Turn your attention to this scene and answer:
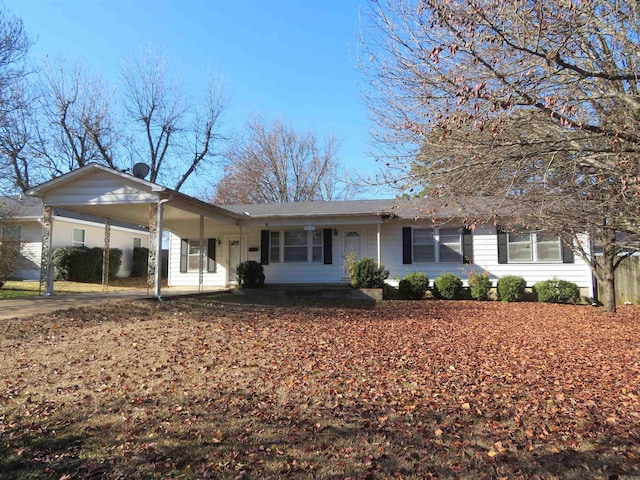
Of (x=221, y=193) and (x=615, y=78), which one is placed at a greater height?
(x=221, y=193)

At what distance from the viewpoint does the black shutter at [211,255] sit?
17.9m

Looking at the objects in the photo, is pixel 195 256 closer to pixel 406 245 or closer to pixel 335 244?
pixel 335 244

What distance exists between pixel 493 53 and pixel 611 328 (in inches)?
273

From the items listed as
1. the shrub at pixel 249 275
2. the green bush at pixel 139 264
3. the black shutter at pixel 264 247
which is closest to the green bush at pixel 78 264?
the green bush at pixel 139 264

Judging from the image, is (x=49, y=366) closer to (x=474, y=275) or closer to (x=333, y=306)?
(x=333, y=306)

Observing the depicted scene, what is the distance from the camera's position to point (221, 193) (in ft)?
107

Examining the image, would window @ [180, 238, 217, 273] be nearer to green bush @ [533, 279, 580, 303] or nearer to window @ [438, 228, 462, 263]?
window @ [438, 228, 462, 263]

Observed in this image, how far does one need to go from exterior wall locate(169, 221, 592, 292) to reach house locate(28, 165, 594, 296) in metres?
0.03

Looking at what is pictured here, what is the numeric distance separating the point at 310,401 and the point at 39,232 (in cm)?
2069

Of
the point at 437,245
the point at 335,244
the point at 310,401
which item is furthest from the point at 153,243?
the point at 437,245

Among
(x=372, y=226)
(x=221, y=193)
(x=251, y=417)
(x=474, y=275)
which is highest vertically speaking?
(x=221, y=193)

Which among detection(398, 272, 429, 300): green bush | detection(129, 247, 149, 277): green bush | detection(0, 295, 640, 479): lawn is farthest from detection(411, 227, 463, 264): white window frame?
detection(129, 247, 149, 277): green bush

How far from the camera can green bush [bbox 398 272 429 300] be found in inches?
578

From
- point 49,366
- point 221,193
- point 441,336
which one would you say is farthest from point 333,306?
point 221,193
